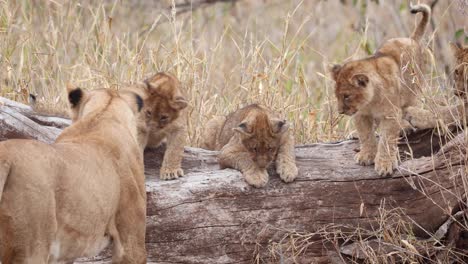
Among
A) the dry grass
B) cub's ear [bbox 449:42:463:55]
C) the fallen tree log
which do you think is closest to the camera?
the fallen tree log

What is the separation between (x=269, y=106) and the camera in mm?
8586

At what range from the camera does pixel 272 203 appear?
6.82 m

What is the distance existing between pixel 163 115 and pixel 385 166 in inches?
63.7

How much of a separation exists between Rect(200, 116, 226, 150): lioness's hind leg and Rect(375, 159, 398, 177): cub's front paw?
1663 mm

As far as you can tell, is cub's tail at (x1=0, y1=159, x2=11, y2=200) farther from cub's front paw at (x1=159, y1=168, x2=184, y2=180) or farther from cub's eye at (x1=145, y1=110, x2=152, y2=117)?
cub's eye at (x1=145, y1=110, x2=152, y2=117)

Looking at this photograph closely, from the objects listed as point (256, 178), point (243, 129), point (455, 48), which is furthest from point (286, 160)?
point (455, 48)

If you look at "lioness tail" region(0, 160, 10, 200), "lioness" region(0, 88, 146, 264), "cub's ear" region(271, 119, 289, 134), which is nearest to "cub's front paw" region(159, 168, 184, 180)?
"cub's ear" region(271, 119, 289, 134)

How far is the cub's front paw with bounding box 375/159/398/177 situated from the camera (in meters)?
6.89

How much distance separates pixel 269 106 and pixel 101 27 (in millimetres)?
1902

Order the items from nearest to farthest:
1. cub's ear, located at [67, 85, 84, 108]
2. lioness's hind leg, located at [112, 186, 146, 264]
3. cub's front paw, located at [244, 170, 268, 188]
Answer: lioness's hind leg, located at [112, 186, 146, 264]
cub's ear, located at [67, 85, 84, 108]
cub's front paw, located at [244, 170, 268, 188]

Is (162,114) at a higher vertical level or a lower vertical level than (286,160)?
higher

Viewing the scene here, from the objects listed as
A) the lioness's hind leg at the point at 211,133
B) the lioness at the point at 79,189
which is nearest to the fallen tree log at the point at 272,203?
the lioness at the point at 79,189

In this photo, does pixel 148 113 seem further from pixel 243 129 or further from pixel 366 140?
pixel 366 140

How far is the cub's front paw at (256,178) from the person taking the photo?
6.82 metres
